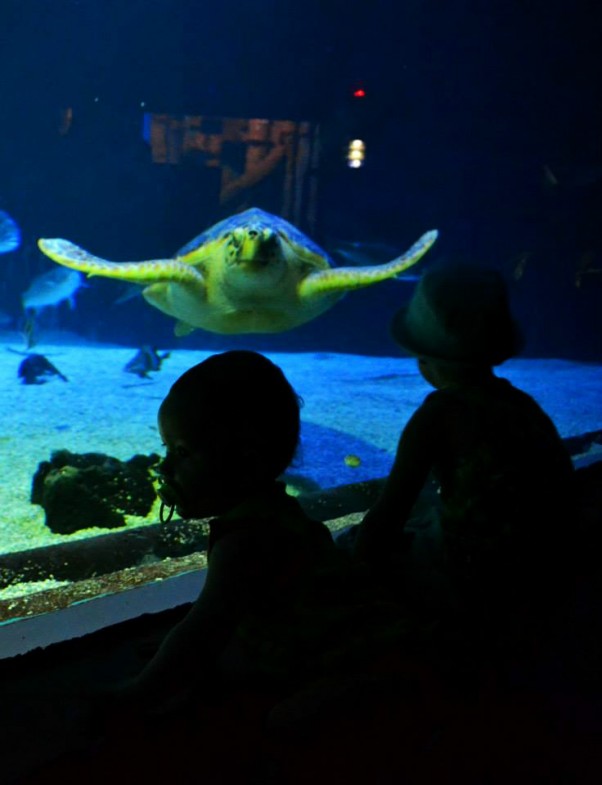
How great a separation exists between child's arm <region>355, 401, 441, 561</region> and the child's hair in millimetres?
378

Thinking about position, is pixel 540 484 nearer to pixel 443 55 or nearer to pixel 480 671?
pixel 480 671

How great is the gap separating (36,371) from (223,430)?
4768 mm

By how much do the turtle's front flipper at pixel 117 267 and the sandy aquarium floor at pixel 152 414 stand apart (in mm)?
915

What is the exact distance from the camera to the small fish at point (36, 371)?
5.04m

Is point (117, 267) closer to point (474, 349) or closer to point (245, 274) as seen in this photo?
point (245, 274)

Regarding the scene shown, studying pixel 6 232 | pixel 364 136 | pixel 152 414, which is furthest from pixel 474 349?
pixel 364 136

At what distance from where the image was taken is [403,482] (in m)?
1.28

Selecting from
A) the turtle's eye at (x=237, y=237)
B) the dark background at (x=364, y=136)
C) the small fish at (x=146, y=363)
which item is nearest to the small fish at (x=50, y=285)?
the small fish at (x=146, y=363)

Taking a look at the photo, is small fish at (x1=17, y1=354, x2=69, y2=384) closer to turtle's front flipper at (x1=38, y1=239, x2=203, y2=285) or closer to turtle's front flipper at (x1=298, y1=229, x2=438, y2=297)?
turtle's front flipper at (x1=38, y1=239, x2=203, y2=285)

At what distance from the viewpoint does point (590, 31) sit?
377 inches

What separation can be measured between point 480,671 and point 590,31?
458 inches

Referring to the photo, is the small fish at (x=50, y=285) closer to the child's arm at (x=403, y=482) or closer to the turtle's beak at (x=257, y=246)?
the turtle's beak at (x=257, y=246)

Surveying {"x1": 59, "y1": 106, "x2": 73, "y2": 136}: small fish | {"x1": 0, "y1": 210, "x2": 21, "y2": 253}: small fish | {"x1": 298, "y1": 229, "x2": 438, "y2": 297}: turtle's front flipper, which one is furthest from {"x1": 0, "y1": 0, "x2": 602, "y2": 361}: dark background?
{"x1": 298, "y1": 229, "x2": 438, "y2": 297}: turtle's front flipper

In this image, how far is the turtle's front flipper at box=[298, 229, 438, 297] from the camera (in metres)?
3.93
